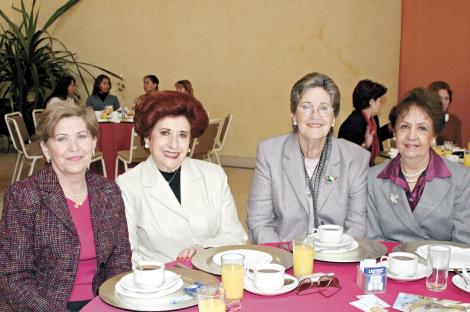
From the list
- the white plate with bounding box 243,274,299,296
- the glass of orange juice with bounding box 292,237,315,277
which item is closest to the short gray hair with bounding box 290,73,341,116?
the glass of orange juice with bounding box 292,237,315,277

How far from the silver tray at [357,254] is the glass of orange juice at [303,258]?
5.0 inches

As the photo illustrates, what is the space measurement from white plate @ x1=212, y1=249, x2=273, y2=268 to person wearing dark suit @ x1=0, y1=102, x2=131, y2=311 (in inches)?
19.6

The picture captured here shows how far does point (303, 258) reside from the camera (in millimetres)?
1986

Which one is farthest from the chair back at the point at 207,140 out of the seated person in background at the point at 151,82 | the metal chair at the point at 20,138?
the seated person in background at the point at 151,82

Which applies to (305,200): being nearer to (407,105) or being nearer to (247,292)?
(407,105)

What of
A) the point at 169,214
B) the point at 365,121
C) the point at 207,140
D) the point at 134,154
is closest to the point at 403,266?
the point at 169,214

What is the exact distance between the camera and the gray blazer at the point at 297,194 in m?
2.84

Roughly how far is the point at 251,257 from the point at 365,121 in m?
3.63

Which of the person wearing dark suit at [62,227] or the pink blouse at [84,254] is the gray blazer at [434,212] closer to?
the person wearing dark suit at [62,227]

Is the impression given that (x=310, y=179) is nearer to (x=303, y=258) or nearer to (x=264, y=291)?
(x=303, y=258)

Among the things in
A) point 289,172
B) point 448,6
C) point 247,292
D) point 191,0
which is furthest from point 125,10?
point 247,292

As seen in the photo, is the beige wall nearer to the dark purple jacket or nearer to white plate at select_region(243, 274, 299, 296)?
the dark purple jacket

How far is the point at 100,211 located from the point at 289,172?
0.94m

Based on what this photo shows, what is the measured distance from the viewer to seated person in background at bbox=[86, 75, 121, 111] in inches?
348
